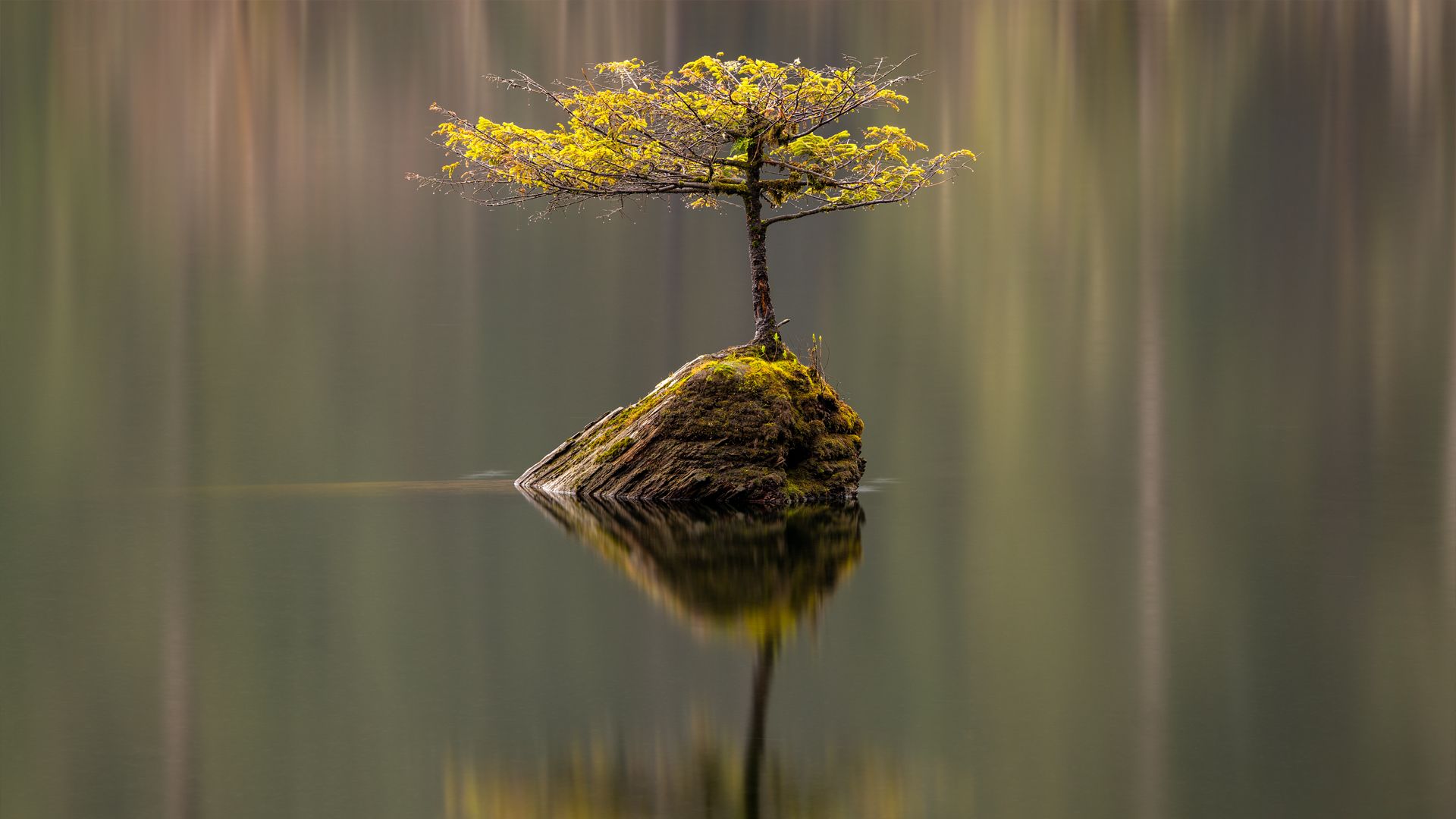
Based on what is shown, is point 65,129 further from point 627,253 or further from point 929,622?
point 929,622

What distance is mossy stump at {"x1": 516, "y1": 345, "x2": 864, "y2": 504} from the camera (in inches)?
685

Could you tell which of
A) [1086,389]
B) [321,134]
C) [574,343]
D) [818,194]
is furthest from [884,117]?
[818,194]

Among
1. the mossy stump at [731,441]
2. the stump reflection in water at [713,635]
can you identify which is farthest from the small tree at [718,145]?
the stump reflection in water at [713,635]

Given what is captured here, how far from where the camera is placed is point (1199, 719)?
8898mm

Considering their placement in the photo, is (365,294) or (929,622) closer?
(929,622)

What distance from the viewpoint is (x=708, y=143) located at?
732 inches

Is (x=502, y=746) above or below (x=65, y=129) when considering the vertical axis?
below

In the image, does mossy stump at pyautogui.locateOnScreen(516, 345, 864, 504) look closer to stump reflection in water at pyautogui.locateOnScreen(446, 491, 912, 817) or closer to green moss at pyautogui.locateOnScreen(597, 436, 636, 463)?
green moss at pyautogui.locateOnScreen(597, 436, 636, 463)

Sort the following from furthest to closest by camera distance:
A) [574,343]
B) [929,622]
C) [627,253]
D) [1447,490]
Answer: [627,253], [574,343], [1447,490], [929,622]

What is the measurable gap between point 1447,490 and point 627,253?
34.7 meters

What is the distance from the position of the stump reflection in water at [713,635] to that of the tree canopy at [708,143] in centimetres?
358

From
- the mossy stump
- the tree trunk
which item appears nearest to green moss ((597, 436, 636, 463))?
the mossy stump

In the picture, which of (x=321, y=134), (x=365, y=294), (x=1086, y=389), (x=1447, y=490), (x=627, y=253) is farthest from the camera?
(x=321, y=134)

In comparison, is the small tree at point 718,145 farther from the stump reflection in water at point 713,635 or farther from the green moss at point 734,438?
the stump reflection in water at point 713,635
